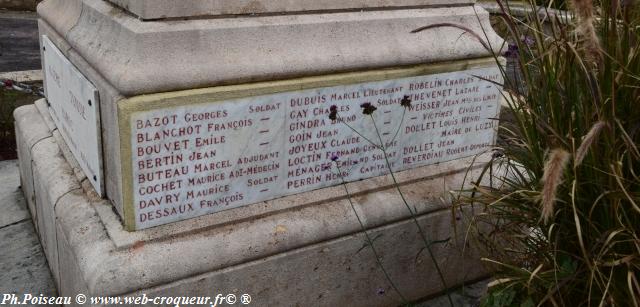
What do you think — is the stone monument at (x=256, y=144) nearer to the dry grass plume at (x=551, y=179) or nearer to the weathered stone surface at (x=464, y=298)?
the weathered stone surface at (x=464, y=298)

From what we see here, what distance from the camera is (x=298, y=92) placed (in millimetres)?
2555

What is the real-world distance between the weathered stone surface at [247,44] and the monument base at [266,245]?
1.71 ft

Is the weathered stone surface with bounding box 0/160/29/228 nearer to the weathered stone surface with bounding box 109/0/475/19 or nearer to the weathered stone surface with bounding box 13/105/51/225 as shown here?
the weathered stone surface with bounding box 13/105/51/225

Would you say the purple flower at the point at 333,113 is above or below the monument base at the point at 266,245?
above

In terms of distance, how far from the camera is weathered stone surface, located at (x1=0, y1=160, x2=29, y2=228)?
3.62 m

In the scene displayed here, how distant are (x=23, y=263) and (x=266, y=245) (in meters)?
1.41

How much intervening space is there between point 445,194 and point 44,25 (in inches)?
82.1

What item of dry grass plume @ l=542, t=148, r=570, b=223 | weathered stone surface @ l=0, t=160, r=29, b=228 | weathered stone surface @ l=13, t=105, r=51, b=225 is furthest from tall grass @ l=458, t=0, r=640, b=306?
weathered stone surface @ l=0, t=160, r=29, b=228

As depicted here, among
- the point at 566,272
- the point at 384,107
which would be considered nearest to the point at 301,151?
the point at 384,107

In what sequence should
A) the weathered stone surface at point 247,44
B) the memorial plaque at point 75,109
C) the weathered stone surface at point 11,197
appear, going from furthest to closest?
the weathered stone surface at point 11,197
the memorial plaque at point 75,109
the weathered stone surface at point 247,44

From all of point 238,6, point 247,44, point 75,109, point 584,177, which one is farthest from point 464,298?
point 75,109

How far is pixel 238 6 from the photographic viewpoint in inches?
97.3

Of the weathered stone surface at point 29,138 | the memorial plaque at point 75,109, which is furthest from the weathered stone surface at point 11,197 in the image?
the memorial plaque at point 75,109

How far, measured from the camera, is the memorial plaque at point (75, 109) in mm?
2512
